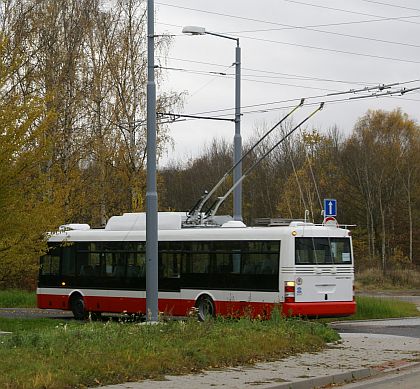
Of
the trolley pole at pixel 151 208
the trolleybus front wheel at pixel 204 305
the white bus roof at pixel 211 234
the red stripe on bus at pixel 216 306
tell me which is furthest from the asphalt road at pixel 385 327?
the trolley pole at pixel 151 208

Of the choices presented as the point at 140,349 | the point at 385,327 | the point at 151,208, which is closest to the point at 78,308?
the point at 151,208

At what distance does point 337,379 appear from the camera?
1309cm

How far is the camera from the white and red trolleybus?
23.3 m

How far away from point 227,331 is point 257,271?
828 centimetres

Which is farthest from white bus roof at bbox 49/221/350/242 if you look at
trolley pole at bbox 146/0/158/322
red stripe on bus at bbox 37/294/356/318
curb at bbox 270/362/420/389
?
curb at bbox 270/362/420/389

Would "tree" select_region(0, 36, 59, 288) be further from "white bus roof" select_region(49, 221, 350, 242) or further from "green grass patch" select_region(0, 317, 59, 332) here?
"white bus roof" select_region(49, 221, 350, 242)

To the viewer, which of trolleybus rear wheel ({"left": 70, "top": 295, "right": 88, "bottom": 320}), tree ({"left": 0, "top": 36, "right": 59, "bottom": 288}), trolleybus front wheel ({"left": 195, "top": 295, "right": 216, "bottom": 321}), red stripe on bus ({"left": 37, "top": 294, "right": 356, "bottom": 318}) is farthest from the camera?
trolleybus rear wheel ({"left": 70, "top": 295, "right": 88, "bottom": 320})

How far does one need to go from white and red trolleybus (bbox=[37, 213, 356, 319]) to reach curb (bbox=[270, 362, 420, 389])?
683 centimetres

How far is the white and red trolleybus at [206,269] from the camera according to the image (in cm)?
2331

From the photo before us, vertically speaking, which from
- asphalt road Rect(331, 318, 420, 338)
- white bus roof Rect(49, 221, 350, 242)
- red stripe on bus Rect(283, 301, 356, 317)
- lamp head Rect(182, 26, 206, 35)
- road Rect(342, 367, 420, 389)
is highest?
lamp head Rect(182, 26, 206, 35)

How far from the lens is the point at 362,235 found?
72.7 m

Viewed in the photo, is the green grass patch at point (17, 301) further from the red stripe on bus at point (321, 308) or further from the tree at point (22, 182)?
the red stripe on bus at point (321, 308)

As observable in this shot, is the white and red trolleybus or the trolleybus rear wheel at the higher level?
the white and red trolleybus

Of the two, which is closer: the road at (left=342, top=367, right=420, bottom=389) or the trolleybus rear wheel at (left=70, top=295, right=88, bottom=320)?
the road at (left=342, top=367, right=420, bottom=389)
